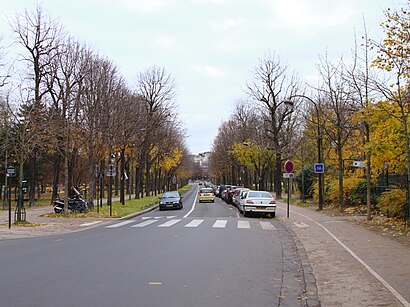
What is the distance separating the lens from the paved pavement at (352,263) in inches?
282

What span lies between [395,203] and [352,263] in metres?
9.00

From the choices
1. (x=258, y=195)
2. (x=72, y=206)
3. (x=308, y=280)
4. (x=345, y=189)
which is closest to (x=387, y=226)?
(x=258, y=195)

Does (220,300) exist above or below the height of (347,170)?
below

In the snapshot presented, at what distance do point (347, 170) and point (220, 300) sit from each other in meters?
30.9

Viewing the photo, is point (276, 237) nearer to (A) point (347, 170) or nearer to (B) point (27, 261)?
(B) point (27, 261)

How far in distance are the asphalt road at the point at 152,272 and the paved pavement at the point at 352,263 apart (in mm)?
493

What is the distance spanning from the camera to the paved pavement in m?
7.16

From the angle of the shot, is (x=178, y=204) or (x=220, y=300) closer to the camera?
(x=220, y=300)

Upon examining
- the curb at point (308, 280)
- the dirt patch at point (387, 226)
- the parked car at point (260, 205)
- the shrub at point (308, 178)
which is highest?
the shrub at point (308, 178)

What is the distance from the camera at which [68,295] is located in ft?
23.2

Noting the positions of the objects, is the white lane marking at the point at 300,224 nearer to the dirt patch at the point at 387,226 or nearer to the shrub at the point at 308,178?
the dirt patch at the point at 387,226

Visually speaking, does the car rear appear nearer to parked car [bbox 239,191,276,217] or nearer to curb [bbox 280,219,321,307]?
parked car [bbox 239,191,276,217]

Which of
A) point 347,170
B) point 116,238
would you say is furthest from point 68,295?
point 347,170

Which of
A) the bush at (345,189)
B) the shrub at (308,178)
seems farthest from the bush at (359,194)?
the shrub at (308,178)
